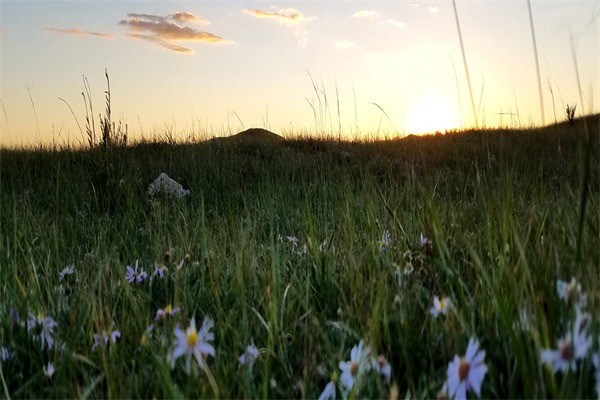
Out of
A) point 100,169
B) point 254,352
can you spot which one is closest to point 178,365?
point 254,352

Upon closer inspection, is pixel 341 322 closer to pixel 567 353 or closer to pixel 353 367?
pixel 353 367

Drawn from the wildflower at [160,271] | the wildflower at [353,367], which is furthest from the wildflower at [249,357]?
the wildflower at [160,271]

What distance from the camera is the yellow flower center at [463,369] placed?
1.03 meters

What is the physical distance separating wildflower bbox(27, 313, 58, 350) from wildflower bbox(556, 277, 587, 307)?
4.16ft

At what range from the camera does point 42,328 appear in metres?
1.58

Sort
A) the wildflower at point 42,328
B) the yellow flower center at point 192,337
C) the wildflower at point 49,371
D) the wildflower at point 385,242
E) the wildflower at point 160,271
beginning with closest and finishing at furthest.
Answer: the yellow flower center at point 192,337 → the wildflower at point 49,371 → the wildflower at point 42,328 → the wildflower at point 160,271 → the wildflower at point 385,242

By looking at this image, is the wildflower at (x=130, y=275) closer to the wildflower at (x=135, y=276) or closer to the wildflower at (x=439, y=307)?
the wildflower at (x=135, y=276)

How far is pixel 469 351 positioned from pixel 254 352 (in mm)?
523

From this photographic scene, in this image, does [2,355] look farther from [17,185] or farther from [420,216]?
[17,185]

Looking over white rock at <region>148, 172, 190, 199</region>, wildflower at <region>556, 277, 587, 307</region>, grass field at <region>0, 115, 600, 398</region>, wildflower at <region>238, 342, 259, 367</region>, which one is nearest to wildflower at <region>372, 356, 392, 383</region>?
grass field at <region>0, 115, 600, 398</region>

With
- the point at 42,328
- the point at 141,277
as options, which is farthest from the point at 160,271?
the point at 42,328

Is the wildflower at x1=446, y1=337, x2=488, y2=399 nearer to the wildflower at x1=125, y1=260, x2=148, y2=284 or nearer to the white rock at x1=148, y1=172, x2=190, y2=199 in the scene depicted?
the wildflower at x1=125, y1=260, x2=148, y2=284

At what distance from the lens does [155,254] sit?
8.32 feet

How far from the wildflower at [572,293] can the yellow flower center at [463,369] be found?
26cm
